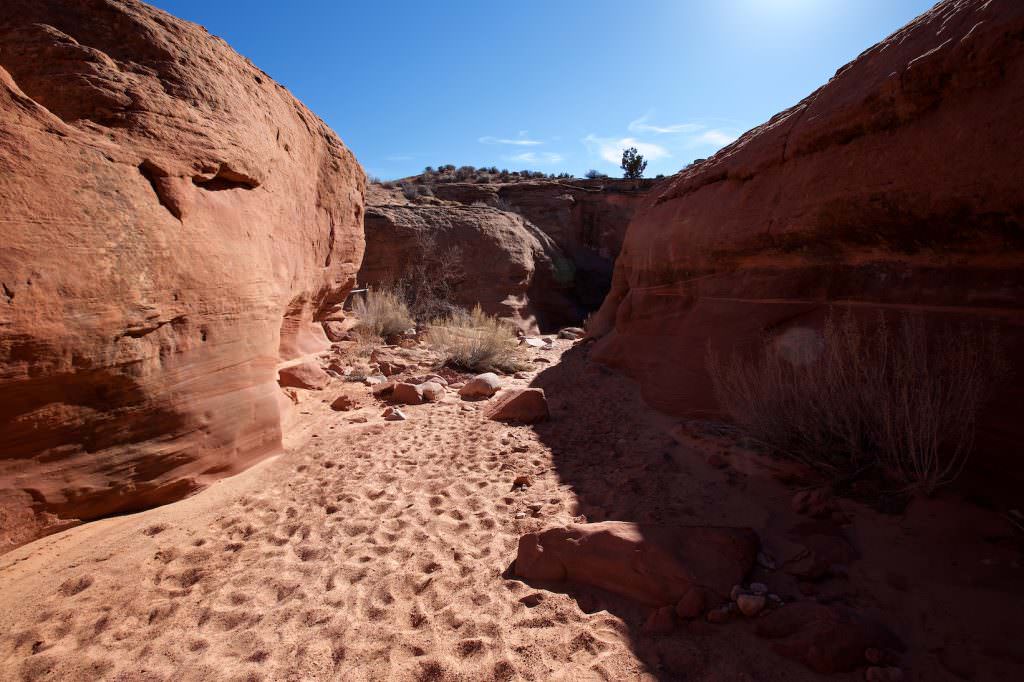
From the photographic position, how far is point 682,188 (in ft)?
19.5

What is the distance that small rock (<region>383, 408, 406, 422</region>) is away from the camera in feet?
16.9

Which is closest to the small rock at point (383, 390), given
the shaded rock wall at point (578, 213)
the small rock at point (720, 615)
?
the small rock at point (720, 615)

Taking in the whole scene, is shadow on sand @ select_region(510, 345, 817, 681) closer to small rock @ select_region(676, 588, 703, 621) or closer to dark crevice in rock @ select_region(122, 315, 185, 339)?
small rock @ select_region(676, 588, 703, 621)

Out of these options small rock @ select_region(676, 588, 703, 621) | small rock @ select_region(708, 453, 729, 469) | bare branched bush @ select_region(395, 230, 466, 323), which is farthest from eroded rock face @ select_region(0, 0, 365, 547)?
bare branched bush @ select_region(395, 230, 466, 323)

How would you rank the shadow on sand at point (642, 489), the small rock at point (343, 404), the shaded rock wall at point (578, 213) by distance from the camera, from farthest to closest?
the shaded rock wall at point (578, 213), the small rock at point (343, 404), the shadow on sand at point (642, 489)

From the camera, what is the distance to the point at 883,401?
8.51ft

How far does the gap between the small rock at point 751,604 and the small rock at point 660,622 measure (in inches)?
10.9

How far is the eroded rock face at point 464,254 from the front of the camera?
39.7 ft

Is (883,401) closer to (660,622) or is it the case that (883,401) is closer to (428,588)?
(660,622)

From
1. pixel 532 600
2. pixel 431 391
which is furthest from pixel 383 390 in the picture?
pixel 532 600

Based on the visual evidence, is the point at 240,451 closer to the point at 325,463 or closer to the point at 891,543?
the point at 325,463

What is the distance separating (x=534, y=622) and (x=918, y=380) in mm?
2385

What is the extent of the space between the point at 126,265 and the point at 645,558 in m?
3.13

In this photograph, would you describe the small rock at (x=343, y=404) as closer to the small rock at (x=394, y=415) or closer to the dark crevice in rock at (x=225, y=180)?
the small rock at (x=394, y=415)
